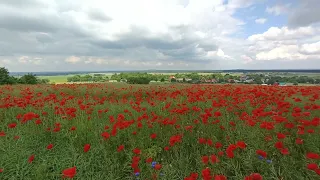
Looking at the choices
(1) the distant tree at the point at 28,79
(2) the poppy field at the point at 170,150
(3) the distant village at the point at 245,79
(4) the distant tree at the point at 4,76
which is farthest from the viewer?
(1) the distant tree at the point at 28,79

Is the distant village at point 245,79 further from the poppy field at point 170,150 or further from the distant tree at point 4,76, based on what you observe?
the distant tree at point 4,76

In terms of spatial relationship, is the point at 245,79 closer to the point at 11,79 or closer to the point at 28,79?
the point at 28,79

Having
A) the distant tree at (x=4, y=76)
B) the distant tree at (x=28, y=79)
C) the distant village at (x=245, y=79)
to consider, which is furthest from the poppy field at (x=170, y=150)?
the distant tree at (x=28, y=79)

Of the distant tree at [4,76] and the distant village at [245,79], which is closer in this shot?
the distant village at [245,79]

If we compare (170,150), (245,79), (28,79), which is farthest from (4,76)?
(245,79)

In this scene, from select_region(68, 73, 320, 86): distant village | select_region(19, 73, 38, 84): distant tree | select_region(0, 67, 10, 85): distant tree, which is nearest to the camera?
select_region(68, 73, 320, 86): distant village

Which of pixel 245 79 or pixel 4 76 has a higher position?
pixel 4 76

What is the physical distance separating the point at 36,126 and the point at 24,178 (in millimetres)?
2320

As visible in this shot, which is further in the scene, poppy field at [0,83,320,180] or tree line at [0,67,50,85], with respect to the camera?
tree line at [0,67,50,85]

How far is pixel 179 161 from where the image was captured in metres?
3.68

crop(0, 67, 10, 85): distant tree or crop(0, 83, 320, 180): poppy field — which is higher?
crop(0, 67, 10, 85): distant tree

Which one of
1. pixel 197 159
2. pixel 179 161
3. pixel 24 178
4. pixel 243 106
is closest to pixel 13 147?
pixel 24 178

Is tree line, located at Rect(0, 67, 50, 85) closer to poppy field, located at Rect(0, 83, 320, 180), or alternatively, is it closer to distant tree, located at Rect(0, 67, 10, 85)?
distant tree, located at Rect(0, 67, 10, 85)

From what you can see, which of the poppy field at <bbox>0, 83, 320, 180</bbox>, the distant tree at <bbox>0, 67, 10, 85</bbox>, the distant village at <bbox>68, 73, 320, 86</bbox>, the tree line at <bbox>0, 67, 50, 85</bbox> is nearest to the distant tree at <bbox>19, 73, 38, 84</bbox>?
the tree line at <bbox>0, 67, 50, 85</bbox>
